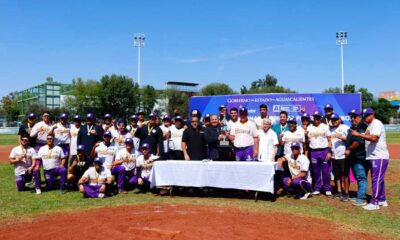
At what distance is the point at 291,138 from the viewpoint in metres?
8.20

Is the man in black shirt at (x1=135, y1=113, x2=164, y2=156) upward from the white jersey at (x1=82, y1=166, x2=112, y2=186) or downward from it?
→ upward

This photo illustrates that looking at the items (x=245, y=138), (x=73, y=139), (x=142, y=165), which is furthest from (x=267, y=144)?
(x=73, y=139)

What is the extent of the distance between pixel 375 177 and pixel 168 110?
51.2 metres

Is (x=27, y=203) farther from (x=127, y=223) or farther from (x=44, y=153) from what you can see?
(x=127, y=223)

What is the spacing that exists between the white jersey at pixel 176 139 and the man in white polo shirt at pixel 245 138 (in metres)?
1.42

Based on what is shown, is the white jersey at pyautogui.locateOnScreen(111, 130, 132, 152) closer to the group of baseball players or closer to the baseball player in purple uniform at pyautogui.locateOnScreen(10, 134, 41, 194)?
the group of baseball players

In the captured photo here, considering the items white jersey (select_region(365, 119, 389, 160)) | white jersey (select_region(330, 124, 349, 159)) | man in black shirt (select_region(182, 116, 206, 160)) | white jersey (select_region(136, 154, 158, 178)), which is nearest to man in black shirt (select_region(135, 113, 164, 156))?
white jersey (select_region(136, 154, 158, 178))

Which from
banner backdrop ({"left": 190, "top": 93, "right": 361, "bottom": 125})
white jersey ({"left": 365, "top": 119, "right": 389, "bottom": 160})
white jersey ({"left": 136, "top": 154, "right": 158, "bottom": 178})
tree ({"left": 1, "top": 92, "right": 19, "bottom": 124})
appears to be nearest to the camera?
white jersey ({"left": 365, "top": 119, "right": 389, "bottom": 160})

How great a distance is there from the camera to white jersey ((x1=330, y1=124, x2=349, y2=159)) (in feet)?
26.0

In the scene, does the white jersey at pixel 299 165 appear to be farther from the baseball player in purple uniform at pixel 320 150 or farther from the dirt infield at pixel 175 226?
the dirt infield at pixel 175 226

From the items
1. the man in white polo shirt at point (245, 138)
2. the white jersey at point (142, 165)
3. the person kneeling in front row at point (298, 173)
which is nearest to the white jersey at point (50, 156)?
the white jersey at point (142, 165)

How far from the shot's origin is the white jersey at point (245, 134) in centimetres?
822

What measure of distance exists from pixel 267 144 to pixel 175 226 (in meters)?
3.68

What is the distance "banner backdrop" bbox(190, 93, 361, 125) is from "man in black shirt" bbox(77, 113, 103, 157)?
451 centimetres
